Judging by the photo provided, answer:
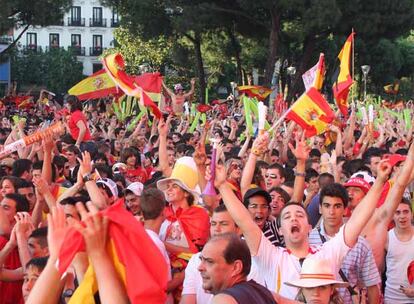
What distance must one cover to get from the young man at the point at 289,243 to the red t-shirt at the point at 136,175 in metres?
5.14

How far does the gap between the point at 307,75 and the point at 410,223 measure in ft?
21.1

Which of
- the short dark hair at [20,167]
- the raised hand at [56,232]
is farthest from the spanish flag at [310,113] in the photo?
the raised hand at [56,232]

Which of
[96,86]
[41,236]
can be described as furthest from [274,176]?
[96,86]

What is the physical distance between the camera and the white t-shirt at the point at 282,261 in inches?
217

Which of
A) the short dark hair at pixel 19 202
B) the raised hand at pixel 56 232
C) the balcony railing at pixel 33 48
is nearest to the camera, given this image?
the raised hand at pixel 56 232

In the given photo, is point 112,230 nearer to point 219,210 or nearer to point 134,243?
point 134,243

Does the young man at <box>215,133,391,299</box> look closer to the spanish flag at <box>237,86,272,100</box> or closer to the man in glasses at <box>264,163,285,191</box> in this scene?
the man in glasses at <box>264,163,285,191</box>

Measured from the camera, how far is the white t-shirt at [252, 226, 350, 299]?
5.51 m

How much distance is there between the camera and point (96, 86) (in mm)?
16281

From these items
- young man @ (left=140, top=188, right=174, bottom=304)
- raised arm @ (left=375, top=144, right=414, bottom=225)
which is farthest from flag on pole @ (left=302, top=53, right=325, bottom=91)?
young man @ (left=140, top=188, right=174, bottom=304)

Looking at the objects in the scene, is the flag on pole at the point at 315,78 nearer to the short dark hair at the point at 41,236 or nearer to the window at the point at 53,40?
the short dark hair at the point at 41,236

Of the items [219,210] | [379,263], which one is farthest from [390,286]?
[219,210]

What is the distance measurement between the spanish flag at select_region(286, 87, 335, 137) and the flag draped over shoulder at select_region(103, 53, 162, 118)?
9.42 feet

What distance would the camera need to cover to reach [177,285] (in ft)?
20.4
